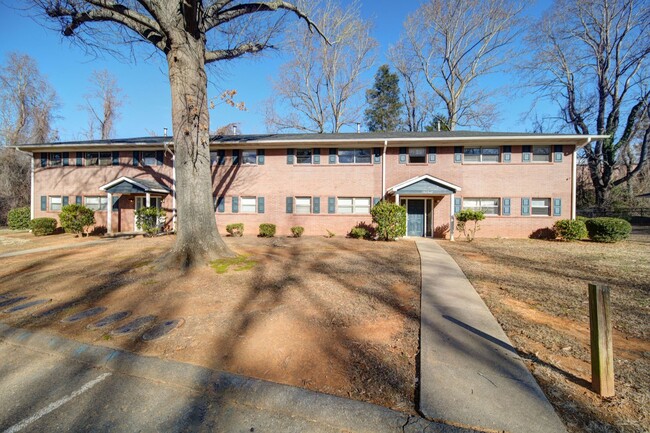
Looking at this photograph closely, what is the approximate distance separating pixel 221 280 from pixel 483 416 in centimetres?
473

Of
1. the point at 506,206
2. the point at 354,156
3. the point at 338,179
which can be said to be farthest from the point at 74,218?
the point at 506,206

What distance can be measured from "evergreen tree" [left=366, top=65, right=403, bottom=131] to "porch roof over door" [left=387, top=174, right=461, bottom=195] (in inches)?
713

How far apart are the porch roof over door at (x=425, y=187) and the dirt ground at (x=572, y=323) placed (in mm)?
5487

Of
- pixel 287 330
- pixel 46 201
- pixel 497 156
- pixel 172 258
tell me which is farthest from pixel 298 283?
pixel 46 201

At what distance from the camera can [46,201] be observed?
17.0 meters

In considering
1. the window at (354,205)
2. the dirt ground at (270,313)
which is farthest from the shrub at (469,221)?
the dirt ground at (270,313)

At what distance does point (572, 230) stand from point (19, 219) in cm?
3092

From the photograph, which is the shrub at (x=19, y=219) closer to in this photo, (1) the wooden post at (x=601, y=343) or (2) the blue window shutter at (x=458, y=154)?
(1) the wooden post at (x=601, y=343)

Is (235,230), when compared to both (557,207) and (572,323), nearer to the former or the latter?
(572,323)

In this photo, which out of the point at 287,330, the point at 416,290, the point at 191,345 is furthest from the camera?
the point at 416,290

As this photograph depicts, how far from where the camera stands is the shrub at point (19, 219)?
17297 mm

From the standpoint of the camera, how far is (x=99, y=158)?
16.8 metres

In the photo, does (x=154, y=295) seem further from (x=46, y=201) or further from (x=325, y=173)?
(x=46, y=201)

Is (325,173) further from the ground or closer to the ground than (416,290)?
further from the ground
